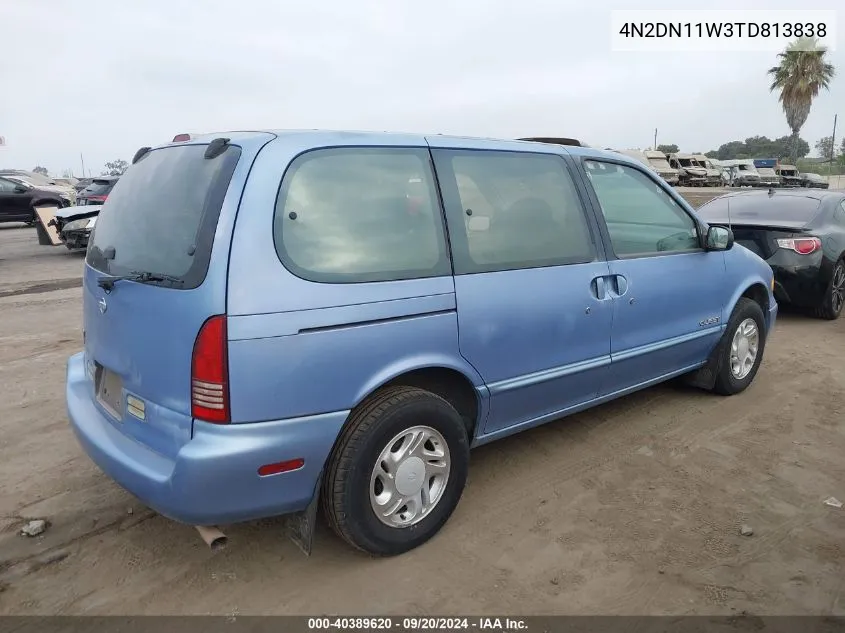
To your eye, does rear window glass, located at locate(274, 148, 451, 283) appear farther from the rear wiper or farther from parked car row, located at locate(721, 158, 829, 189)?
parked car row, located at locate(721, 158, 829, 189)

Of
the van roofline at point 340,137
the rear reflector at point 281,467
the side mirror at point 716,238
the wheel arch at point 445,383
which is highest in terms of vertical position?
the van roofline at point 340,137

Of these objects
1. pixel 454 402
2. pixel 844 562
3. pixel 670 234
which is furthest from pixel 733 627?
pixel 670 234

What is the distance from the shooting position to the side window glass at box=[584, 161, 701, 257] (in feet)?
12.3

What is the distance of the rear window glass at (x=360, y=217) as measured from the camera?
247cm

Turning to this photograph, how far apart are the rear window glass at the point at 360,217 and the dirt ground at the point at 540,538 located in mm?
1267

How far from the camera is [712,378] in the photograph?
183 inches

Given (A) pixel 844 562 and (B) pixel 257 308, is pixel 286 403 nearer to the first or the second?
(B) pixel 257 308

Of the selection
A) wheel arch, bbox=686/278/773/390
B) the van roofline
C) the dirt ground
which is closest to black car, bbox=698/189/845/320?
wheel arch, bbox=686/278/773/390

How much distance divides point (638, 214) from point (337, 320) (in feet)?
7.76

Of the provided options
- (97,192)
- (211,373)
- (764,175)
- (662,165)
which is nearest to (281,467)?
(211,373)

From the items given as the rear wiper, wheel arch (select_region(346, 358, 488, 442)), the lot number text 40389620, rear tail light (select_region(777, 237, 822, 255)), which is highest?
the rear wiper

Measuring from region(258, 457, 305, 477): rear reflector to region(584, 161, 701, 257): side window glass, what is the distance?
2.22m

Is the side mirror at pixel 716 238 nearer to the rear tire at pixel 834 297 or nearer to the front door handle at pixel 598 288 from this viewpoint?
the front door handle at pixel 598 288

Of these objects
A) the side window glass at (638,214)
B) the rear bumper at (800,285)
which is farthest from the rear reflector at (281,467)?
the rear bumper at (800,285)
